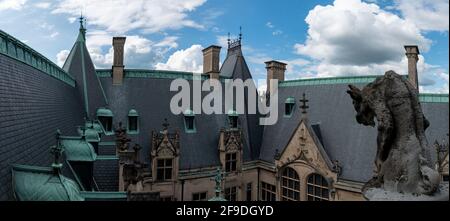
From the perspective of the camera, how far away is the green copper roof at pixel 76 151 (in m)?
13.3

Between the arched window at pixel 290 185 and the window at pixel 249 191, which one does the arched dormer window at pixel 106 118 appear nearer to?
the window at pixel 249 191

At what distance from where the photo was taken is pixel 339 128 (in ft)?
79.9

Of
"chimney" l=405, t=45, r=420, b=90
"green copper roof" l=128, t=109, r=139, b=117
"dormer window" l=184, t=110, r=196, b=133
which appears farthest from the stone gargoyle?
"chimney" l=405, t=45, r=420, b=90

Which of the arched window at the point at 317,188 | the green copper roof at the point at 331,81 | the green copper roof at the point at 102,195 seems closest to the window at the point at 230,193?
the arched window at the point at 317,188

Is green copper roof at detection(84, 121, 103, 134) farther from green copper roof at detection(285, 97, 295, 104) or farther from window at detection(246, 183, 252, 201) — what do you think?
green copper roof at detection(285, 97, 295, 104)

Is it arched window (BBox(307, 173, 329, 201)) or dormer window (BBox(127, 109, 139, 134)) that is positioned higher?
dormer window (BBox(127, 109, 139, 134))

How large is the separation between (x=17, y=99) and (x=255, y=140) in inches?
827

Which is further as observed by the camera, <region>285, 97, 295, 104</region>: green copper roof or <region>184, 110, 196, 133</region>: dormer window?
<region>285, 97, 295, 104</region>: green copper roof

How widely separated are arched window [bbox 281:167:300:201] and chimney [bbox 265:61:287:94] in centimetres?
892

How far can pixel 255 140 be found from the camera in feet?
94.2

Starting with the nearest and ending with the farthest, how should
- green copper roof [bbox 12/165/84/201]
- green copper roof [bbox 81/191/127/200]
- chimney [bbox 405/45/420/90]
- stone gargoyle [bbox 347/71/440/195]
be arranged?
1. stone gargoyle [bbox 347/71/440/195]
2. green copper roof [bbox 12/165/84/201]
3. green copper roof [bbox 81/191/127/200]
4. chimney [bbox 405/45/420/90]

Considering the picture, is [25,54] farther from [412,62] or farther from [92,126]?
[412,62]

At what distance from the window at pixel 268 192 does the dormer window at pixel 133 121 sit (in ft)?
36.7

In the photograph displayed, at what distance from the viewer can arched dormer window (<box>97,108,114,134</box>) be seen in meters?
22.3
